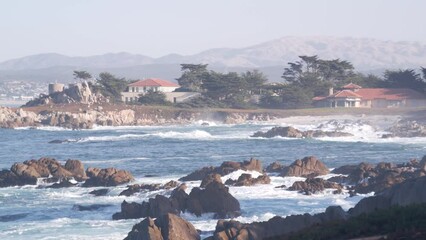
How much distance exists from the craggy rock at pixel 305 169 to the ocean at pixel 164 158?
1.05 metres

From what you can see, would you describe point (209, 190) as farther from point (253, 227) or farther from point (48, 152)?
point (48, 152)

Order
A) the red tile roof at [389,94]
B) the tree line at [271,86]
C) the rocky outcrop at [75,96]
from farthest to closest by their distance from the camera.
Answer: the tree line at [271,86]
the rocky outcrop at [75,96]
the red tile roof at [389,94]

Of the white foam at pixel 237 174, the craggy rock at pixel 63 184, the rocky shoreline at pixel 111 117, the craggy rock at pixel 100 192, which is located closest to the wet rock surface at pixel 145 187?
the craggy rock at pixel 100 192

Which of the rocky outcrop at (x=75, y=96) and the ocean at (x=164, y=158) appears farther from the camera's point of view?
the rocky outcrop at (x=75, y=96)

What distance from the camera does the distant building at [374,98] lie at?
321 ft

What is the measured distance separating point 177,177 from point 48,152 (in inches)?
787

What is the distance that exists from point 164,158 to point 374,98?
5054cm

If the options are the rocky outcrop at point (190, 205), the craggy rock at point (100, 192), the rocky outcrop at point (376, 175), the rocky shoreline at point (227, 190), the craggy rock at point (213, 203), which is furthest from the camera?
the craggy rock at point (100, 192)

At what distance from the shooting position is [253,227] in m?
22.5

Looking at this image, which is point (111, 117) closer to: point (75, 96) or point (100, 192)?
point (75, 96)

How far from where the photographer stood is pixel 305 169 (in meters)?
40.0

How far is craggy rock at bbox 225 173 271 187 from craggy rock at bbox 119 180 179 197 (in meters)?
2.12

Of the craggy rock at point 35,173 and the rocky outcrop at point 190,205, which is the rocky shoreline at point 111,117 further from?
the rocky outcrop at point 190,205

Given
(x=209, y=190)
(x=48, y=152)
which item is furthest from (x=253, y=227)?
(x=48, y=152)
